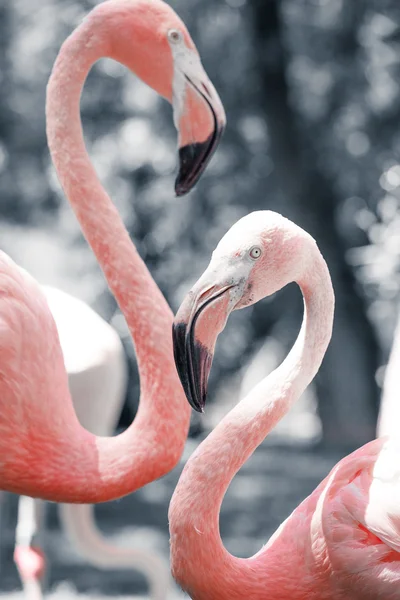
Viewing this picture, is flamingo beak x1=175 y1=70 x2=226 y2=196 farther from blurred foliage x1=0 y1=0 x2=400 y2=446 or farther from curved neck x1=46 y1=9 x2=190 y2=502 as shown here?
blurred foliage x1=0 y1=0 x2=400 y2=446

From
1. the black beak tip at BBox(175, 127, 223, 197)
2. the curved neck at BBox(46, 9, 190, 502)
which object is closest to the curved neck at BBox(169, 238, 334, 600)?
the curved neck at BBox(46, 9, 190, 502)

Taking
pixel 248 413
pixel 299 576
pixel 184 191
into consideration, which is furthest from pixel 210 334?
pixel 184 191

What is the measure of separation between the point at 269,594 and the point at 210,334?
1.98 feet

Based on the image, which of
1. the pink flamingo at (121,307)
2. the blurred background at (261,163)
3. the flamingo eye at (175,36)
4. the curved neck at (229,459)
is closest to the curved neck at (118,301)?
the pink flamingo at (121,307)

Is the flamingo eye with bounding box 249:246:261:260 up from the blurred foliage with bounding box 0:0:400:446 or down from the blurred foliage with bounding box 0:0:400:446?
up

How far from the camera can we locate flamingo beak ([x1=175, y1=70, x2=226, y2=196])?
2.84 m

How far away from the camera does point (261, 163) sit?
29.5 feet

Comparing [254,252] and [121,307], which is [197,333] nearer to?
[254,252]

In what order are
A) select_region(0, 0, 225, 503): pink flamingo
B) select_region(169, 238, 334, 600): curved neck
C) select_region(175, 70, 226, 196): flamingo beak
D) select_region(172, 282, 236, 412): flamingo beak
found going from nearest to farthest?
1. select_region(172, 282, 236, 412): flamingo beak
2. select_region(169, 238, 334, 600): curved neck
3. select_region(0, 0, 225, 503): pink flamingo
4. select_region(175, 70, 226, 196): flamingo beak

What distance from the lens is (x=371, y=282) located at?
923 cm

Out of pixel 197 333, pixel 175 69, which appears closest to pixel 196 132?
pixel 175 69

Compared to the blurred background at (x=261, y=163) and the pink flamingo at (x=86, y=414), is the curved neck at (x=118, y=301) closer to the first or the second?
the pink flamingo at (x=86, y=414)

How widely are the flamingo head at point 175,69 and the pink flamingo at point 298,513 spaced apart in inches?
26.5

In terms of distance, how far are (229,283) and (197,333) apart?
13 centimetres
